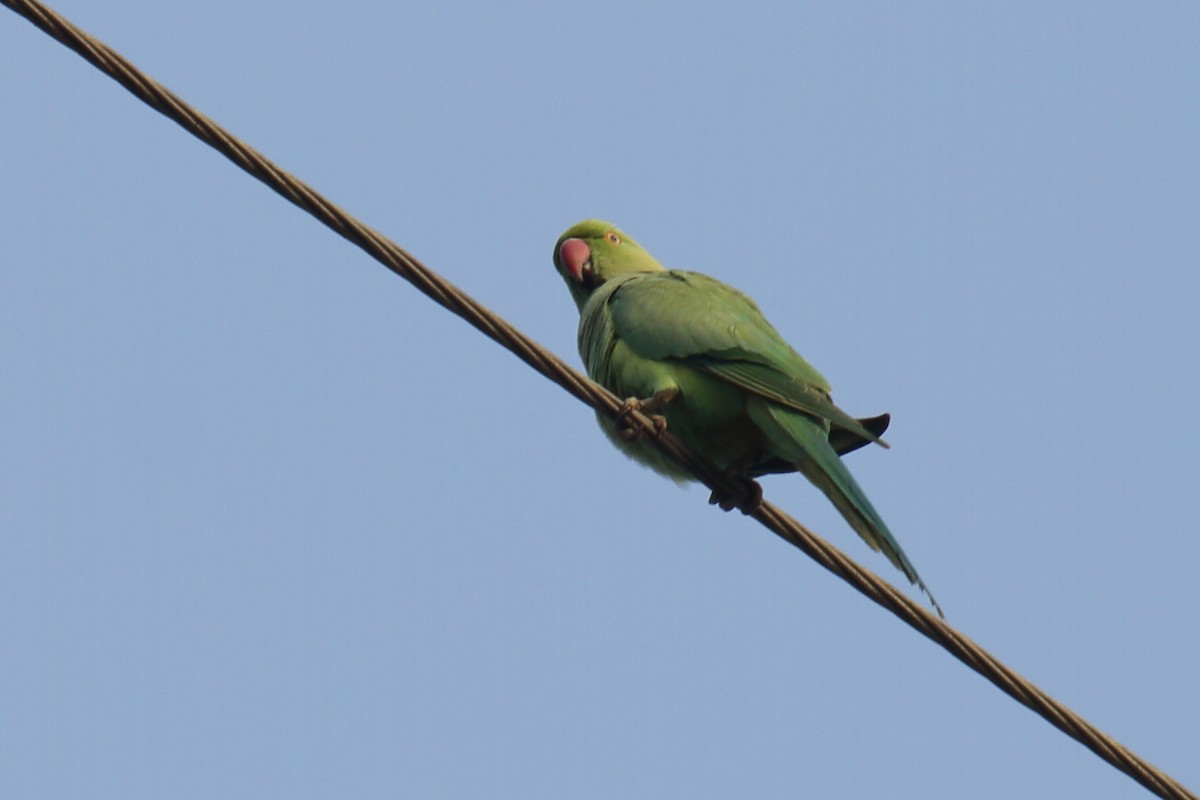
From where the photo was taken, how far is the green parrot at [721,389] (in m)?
4.51

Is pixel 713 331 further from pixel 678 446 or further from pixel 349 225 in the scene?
pixel 349 225

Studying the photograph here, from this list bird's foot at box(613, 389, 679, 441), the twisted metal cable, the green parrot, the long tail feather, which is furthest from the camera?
the green parrot

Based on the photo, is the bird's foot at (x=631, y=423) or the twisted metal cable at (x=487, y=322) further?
the bird's foot at (x=631, y=423)

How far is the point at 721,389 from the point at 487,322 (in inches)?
61.4

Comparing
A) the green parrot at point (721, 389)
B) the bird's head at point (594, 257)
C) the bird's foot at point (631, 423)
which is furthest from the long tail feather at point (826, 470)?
the bird's head at point (594, 257)

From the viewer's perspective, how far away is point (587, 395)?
3.72m

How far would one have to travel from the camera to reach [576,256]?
6.37 meters

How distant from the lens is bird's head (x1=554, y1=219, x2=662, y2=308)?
6320 millimetres

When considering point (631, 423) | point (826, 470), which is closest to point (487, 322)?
point (631, 423)

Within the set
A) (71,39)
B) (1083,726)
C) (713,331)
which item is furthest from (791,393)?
(71,39)

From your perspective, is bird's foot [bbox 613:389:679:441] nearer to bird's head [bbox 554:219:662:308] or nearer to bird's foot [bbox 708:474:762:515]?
bird's foot [bbox 708:474:762:515]

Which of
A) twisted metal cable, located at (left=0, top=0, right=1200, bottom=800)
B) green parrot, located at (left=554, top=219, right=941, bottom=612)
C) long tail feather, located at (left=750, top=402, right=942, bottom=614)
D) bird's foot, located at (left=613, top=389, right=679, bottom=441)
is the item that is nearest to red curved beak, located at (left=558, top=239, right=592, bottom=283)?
green parrot, located at (left=554, top=219, right=941, bottom=612)

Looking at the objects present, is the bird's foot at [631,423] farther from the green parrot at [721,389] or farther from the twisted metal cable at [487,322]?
the twisted metal cable at [487,322]

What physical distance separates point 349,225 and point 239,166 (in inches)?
10.5
